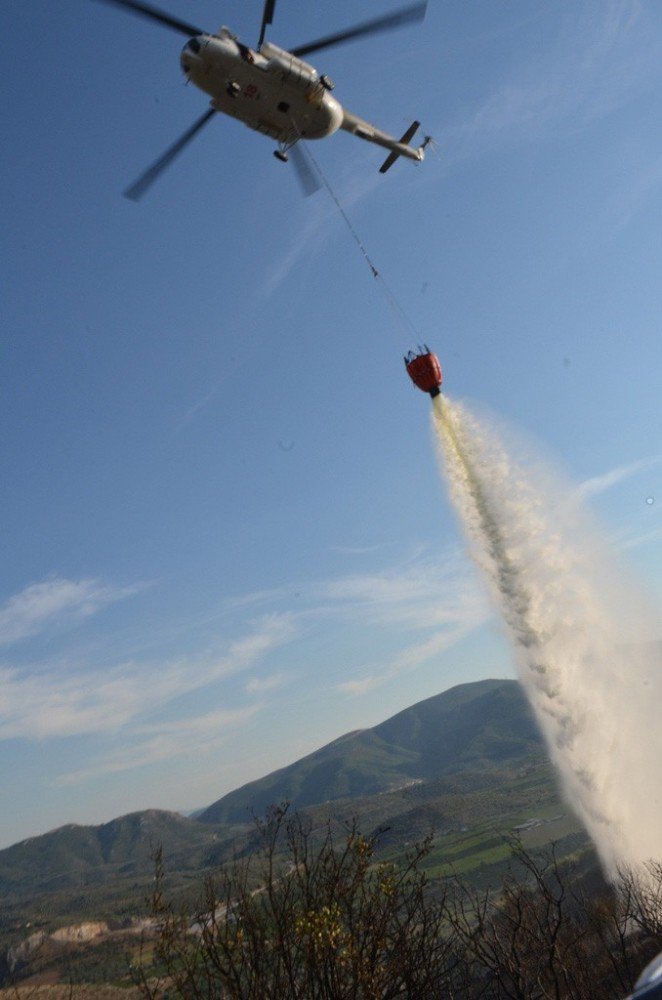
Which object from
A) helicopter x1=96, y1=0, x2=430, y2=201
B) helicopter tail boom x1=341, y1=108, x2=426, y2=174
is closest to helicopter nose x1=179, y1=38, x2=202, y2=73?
helicopter x1=96, y1=0, x2=430, y2=201

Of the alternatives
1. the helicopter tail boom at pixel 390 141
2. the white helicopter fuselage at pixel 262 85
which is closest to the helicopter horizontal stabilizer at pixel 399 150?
the helicopter tail boom at pixel 390 141

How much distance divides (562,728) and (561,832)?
6141 inches

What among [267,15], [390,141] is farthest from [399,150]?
[267,15]

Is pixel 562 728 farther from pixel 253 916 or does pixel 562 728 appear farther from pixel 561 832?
pixel 561 832

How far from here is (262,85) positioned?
1033 inches

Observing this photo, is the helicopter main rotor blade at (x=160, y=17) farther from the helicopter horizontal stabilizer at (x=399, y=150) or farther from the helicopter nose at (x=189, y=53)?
the helicopter horizontal stabilizer at (x=399, y=150)

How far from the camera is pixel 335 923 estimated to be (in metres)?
12.1

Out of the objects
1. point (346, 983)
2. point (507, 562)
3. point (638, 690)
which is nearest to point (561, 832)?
point (638, 690)

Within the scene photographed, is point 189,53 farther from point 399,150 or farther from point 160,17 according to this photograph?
point 399,150

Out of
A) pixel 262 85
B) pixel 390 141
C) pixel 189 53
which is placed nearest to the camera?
pixel 189 53

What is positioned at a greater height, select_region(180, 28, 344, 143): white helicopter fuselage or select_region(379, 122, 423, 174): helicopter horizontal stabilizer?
select_region(379, 122, 423, 174): helicopter horizontal stabilizer

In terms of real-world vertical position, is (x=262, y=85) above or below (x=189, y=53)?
below

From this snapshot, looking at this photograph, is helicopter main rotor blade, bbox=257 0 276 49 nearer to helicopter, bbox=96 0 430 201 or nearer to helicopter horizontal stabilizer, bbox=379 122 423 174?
helicopter, bbox=96 0 430 201

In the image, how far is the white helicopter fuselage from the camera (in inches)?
994
